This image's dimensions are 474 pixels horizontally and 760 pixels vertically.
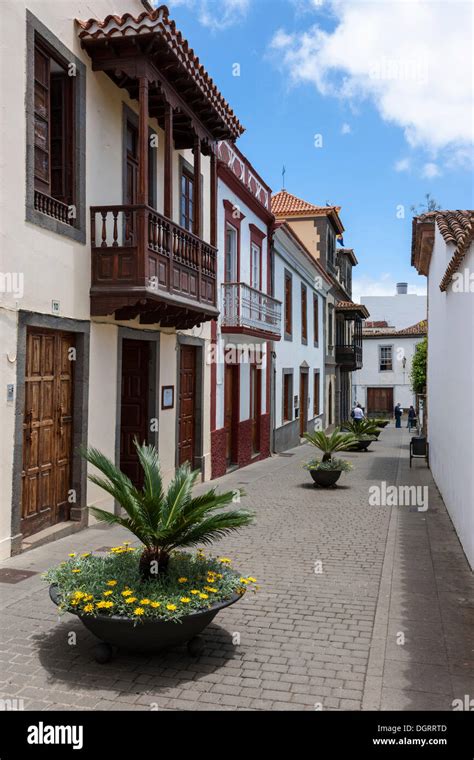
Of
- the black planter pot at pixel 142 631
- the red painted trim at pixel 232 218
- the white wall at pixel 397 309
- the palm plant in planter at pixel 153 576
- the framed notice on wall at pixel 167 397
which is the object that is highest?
the white wall at pixel 397 309

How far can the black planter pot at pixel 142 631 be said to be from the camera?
448 cm

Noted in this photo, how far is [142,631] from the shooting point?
14.8ft

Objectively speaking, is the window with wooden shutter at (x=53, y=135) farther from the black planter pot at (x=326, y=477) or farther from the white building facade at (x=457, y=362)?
the black planter pot at (x=326, y=477)

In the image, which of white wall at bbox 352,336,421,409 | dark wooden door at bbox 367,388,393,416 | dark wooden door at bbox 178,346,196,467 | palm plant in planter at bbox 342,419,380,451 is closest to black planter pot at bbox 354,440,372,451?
palm plant in planter at bbox 342,419,380,451

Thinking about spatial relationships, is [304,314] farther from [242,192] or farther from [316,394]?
[242,192]

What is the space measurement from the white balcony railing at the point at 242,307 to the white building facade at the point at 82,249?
3374 mm

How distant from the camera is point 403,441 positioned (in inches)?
1081

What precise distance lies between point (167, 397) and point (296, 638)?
6.89m

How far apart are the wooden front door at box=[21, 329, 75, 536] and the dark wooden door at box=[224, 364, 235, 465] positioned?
285 inches

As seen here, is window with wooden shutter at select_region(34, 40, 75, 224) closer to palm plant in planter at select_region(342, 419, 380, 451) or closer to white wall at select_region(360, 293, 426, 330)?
palm plant in planter at select_region(342, 419, 380, 451)

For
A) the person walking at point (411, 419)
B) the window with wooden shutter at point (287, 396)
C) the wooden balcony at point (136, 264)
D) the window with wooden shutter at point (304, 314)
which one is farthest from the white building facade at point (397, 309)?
the wooden balcony at point (136, 264)

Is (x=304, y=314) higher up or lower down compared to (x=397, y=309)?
lower down

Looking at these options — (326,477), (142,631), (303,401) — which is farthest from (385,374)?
(142,631)

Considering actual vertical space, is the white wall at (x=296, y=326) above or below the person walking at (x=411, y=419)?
above
